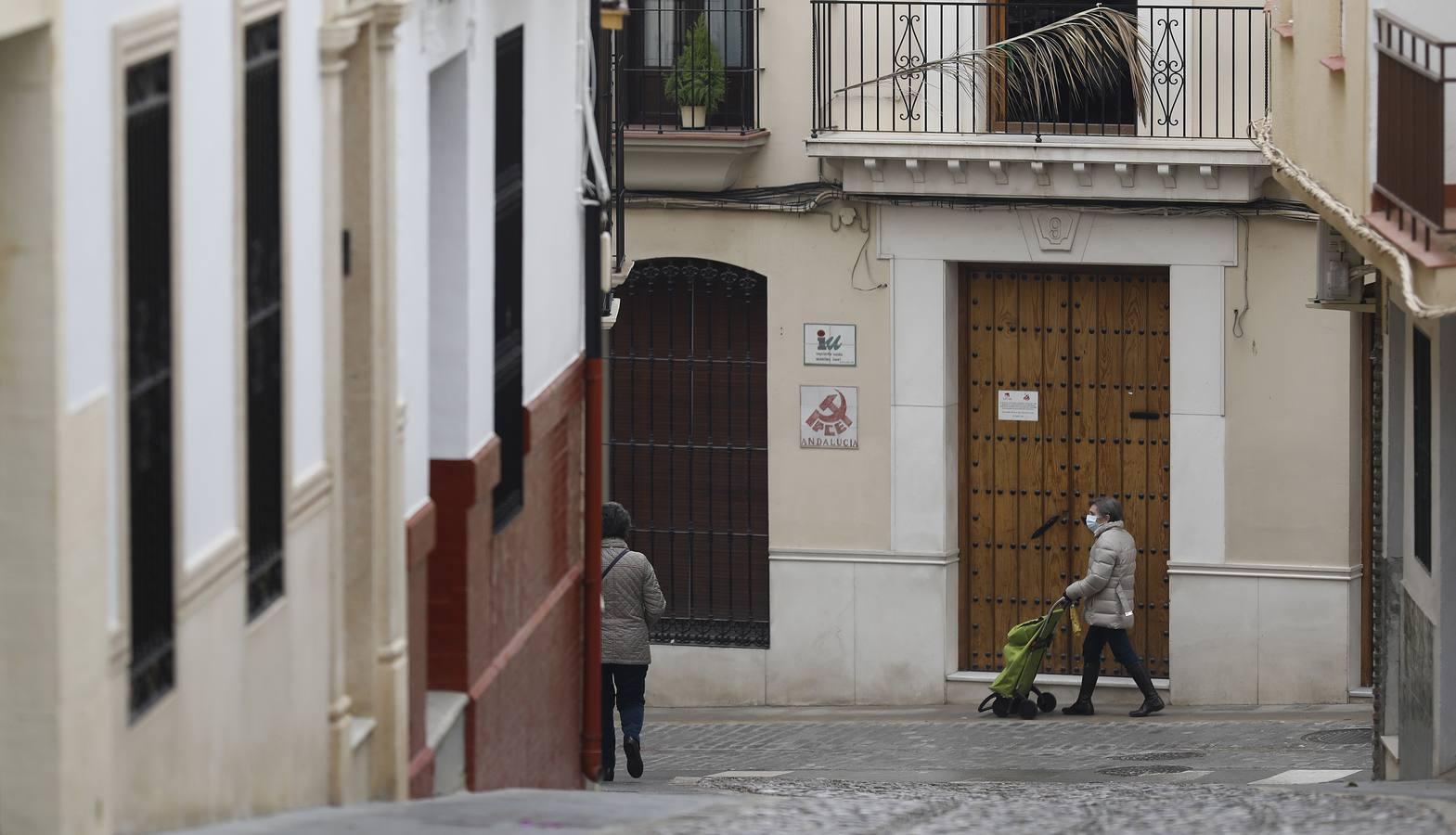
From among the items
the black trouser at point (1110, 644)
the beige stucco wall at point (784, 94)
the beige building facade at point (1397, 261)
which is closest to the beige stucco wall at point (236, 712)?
the beige building facade at point (1397, 261)

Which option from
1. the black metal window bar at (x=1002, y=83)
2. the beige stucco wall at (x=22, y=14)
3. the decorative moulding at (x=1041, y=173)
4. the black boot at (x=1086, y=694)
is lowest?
the black boot at (x=1086, y=694)

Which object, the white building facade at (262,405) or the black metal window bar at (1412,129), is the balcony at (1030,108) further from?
the white building facade at (262,405)

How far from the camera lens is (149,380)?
6.16 metres

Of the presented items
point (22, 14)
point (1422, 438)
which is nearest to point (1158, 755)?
point (1422, 438)

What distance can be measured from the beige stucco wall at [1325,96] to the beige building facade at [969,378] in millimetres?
2145

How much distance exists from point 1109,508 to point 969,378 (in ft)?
7.04

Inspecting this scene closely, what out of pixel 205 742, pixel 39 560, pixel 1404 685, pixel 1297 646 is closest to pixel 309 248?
pixel 205 742

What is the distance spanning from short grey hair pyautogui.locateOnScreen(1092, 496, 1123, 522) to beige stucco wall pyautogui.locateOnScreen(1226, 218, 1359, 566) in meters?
1.22

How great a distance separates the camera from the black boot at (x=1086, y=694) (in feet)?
55.9

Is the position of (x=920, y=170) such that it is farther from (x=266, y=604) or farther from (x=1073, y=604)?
(x=266, y=604)

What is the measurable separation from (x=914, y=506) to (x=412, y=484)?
31.4 feet

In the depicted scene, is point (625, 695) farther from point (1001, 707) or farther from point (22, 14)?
point (22, 14)

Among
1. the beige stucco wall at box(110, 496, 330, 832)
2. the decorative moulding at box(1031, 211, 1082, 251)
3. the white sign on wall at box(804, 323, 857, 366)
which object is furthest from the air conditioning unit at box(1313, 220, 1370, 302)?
the beige stucco wall at box(110, 496, 330, 832)

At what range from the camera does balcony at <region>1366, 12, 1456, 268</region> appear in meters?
10.9
